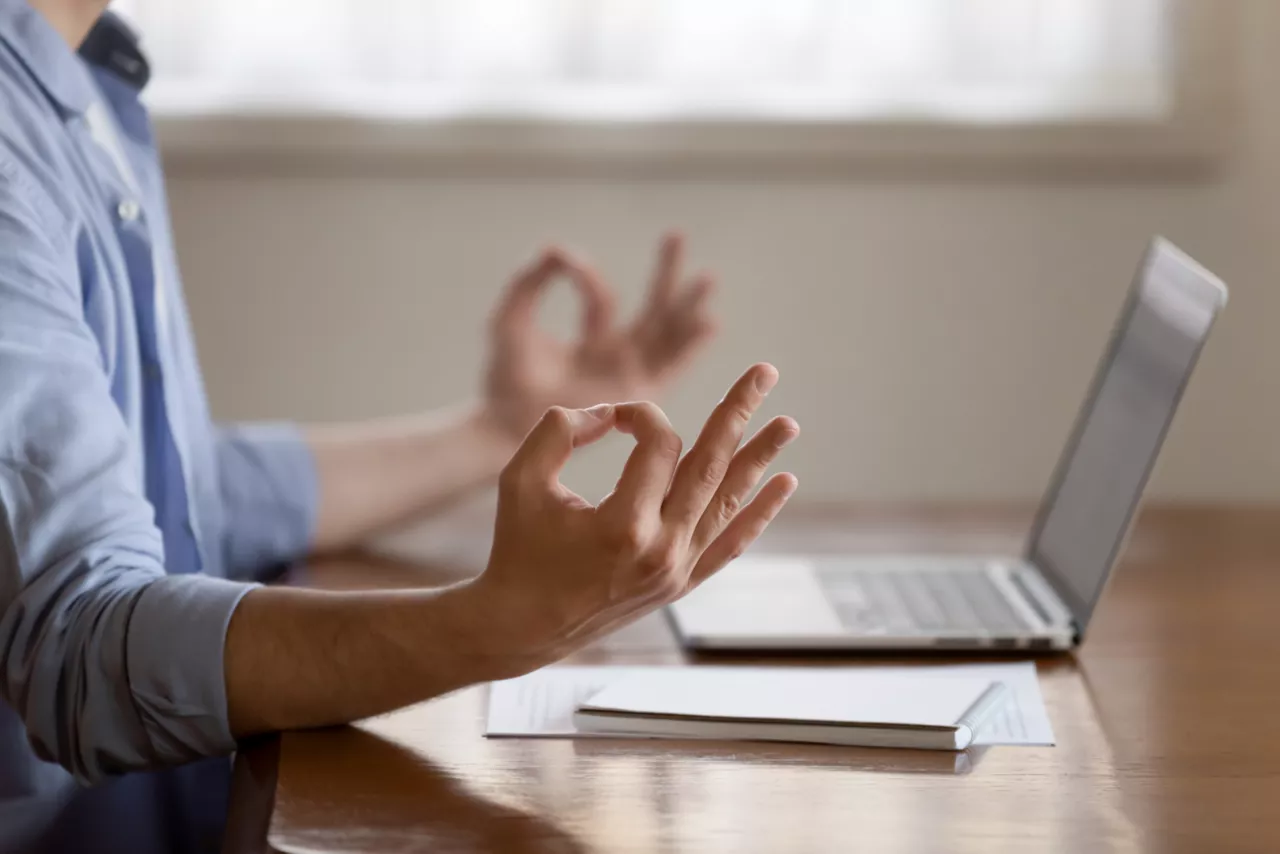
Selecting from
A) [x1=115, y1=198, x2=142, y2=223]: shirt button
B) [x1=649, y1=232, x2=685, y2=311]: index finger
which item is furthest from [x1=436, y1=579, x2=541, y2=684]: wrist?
[x1=649, y1=232, x2=685, y2=311]: index finger

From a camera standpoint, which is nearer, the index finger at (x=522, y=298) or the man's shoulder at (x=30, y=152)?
the man's shoulder at (x=30, y=152)

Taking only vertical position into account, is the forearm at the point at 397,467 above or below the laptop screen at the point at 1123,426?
below

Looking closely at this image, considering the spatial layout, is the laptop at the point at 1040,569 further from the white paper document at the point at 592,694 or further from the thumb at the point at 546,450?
the thumb at the point at 546,450

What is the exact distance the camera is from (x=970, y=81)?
78.2 inches

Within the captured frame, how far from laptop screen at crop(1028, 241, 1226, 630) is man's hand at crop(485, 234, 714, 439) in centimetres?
34

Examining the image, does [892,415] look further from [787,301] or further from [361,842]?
[361,842]

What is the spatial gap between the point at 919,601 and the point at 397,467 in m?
0.47

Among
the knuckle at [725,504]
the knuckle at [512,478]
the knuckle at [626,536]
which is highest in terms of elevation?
the knuckle at [512,478]

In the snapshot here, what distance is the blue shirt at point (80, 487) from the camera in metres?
0.76

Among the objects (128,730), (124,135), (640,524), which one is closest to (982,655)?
(640,524)

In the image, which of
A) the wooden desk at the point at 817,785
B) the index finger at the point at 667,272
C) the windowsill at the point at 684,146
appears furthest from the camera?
the windowsill at the point at 684,146

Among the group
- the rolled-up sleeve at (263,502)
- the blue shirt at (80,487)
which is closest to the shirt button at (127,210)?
the blue shirt at (80,487)

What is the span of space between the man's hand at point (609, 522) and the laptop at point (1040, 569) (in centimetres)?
26

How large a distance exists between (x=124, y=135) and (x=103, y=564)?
1.68 ft
